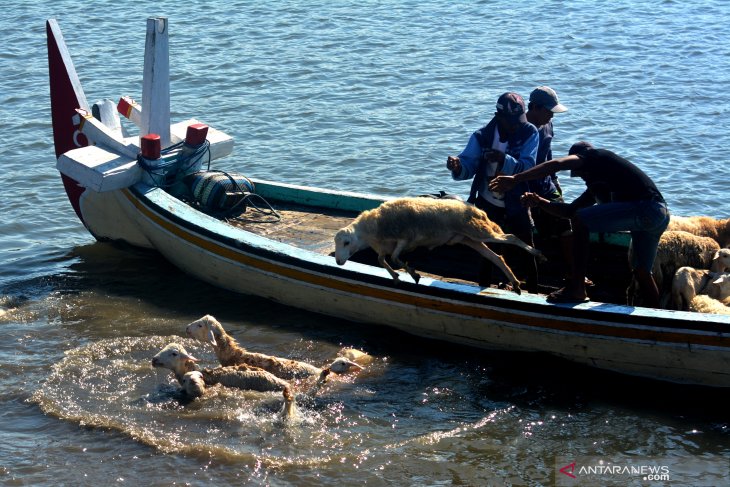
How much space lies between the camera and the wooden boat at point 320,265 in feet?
25.4

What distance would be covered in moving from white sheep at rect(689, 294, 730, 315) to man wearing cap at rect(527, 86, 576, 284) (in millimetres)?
984

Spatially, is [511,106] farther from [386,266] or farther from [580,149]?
[386,266]

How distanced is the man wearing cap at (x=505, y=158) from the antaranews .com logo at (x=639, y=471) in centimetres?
191

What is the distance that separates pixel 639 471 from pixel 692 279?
1.79m

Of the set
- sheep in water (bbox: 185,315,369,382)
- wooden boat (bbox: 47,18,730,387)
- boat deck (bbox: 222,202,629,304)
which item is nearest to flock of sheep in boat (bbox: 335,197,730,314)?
wooden boat (bbox: 47,18,730,387)

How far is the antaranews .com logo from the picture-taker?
697cm

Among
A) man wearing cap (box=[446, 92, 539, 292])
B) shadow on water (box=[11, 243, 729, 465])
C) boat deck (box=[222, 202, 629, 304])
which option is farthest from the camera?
boat deck (box=[222, 202, 629, 304])

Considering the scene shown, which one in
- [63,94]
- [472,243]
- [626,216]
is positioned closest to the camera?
[626,216]

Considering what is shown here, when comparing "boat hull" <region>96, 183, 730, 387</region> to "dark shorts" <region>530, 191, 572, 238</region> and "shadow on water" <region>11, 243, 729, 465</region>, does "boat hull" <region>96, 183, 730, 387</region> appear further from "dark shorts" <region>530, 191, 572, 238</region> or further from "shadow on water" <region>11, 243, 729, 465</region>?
"dark shorts" <region>530, 191, 572, 238</region>

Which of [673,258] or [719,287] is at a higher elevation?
[673,258]

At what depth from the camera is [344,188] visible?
13.7 m

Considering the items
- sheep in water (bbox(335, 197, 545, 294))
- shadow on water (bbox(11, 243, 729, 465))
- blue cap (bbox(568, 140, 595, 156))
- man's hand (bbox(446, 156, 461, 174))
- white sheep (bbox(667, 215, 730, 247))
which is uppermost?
blue cap (bbox(568, 140, 595, 156))

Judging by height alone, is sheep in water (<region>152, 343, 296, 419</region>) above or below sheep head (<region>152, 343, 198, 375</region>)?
below

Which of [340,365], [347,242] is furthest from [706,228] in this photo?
[340,365]
